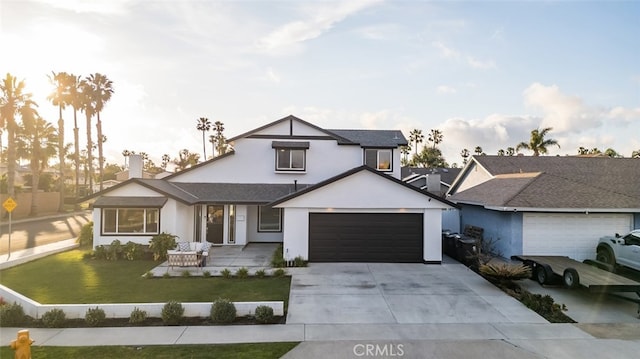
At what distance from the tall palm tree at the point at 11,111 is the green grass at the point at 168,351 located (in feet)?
116

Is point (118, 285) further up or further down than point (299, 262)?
further down

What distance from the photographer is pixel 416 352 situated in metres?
7.78

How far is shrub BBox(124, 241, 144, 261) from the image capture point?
16.9 m

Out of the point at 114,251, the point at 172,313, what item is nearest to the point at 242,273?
the point at 172,313

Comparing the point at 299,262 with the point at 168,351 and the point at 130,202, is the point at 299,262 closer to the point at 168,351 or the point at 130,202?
the point at 168,351

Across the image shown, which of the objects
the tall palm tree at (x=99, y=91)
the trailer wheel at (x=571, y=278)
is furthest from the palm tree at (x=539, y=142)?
the tall palm tree at (x=99, y=91)

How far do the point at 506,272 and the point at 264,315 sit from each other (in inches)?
332

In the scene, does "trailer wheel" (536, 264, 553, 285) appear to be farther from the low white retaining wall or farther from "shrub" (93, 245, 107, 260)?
"shrub" (93, 245, 107, 260)

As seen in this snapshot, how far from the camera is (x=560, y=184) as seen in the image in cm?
1717

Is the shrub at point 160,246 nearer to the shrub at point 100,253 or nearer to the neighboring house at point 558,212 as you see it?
the shrub at point 100,253

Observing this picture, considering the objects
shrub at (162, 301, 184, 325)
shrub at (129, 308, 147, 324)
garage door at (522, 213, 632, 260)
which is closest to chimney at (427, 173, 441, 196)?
garage door at (522, 213, 632, 260)

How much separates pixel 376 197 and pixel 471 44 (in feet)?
25.9

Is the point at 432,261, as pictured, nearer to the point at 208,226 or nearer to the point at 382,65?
the point at 382,65

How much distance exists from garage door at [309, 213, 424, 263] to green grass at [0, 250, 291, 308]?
11.4 ft
